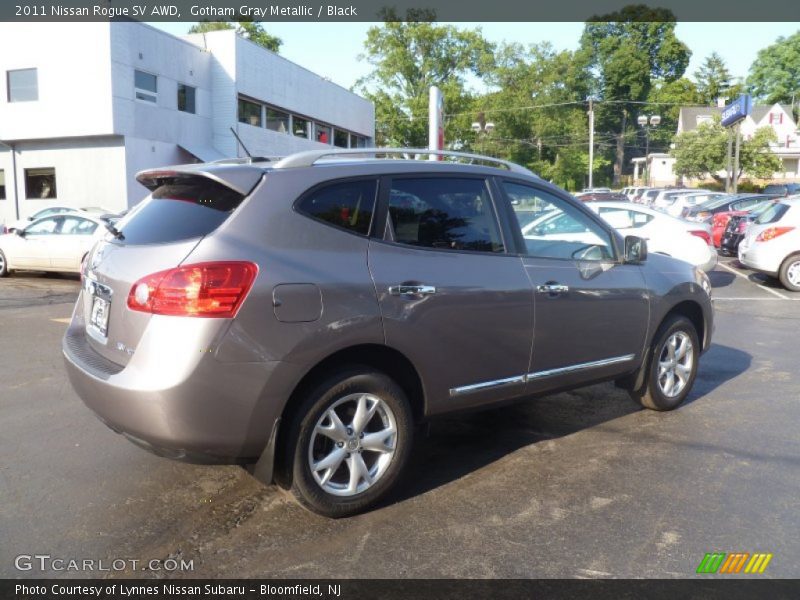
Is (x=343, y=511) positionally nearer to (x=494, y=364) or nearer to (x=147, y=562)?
(x=147, y=562)

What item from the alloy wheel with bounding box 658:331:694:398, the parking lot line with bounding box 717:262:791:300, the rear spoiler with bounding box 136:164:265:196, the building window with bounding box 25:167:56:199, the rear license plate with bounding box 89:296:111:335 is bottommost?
the parking lot line with bounding box 717:262:791:300

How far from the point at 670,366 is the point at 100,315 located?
410 centimetres

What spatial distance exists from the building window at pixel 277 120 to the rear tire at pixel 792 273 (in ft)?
78.3

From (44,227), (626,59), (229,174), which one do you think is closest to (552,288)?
(229,174)

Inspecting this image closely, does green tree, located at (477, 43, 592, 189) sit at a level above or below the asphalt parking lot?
above

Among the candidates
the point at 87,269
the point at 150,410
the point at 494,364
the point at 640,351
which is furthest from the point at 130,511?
the point at 640,351

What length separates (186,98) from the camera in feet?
88.9

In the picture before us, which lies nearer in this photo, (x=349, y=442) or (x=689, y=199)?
(x=349, y=442)

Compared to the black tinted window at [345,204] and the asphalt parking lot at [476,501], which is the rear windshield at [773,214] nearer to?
the asphalt parking lot at [476,501]

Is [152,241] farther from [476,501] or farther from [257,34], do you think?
[257,34]

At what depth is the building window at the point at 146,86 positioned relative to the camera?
24266 mm

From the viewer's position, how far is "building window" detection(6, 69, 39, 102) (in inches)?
968

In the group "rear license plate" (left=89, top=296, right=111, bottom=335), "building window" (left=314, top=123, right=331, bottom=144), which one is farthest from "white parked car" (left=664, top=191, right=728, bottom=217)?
"rear license plate" (left=89, top=296, right=111, bottom=335)

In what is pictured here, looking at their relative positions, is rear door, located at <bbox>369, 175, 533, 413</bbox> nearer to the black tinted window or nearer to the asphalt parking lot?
the black tinted window
